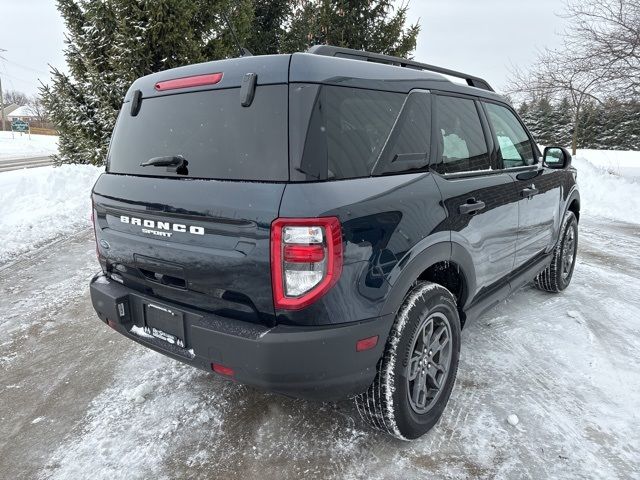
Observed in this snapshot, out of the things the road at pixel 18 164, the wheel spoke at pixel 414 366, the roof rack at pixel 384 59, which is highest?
the roof rack at pixel 384 59

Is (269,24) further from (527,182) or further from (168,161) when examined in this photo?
(168,161)

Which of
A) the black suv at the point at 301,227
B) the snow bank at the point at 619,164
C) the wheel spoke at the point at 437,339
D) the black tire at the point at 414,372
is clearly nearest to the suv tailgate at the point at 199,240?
the black suv at the point at 301,227

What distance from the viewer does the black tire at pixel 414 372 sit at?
2145 millimetres

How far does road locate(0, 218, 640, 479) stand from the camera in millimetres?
2184

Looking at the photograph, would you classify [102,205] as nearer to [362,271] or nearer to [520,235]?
[362,271]

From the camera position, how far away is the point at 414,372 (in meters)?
2.33

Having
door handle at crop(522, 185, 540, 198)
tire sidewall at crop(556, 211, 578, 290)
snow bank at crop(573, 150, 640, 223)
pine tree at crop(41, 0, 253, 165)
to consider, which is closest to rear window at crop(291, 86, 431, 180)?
door handle at crop(522, 185, 540, 198)

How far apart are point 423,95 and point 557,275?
9.19ft

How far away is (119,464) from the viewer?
219 centimetres

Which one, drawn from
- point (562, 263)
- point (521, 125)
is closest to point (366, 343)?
point (521, 125)

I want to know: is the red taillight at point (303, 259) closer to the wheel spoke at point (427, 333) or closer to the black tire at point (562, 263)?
the wheel spoke at point (427, 333)

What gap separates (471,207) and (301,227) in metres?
1.28

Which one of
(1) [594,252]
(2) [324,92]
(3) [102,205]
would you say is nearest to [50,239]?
(3) [102,205]

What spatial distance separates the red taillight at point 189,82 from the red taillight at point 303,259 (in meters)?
0.89
